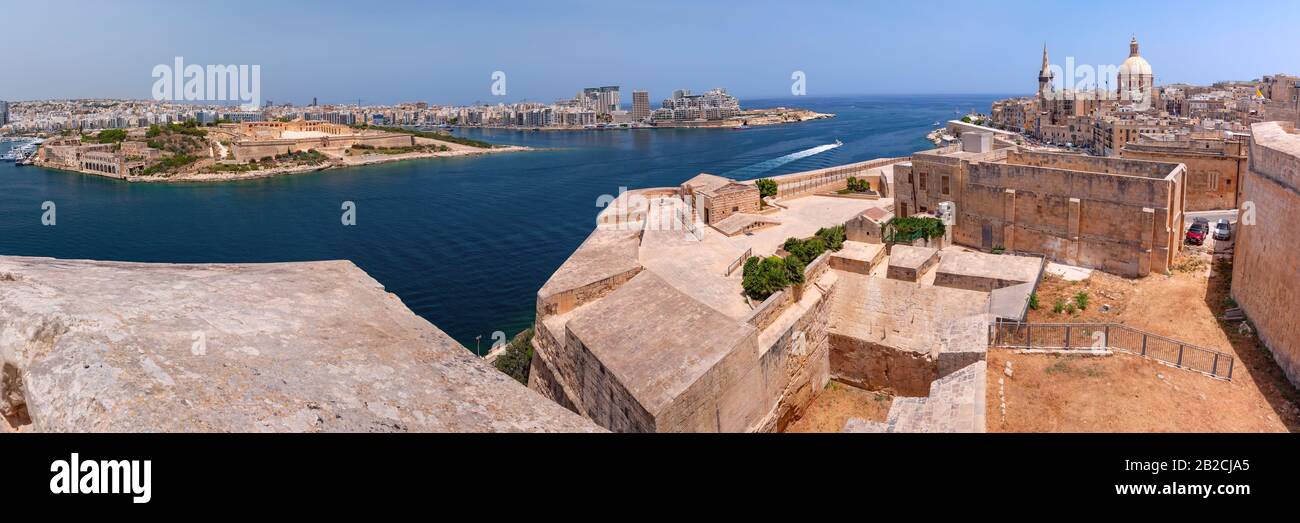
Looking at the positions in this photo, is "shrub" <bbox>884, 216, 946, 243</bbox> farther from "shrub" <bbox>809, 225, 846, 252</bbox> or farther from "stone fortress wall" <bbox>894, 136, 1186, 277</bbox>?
"shrub" <bbox>809, 225, 846, 252</bbox>

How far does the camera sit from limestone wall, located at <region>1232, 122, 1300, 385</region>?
1068 centimetres

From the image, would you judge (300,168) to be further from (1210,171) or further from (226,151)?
(1210,171)

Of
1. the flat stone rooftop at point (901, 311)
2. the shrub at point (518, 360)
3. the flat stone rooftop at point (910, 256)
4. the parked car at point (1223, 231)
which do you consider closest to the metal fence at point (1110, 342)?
the flat stone rooftop at point (901, 311)

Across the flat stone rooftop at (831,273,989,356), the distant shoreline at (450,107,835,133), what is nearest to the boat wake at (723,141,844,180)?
the flat stone rooftop at (831,273,989,356)

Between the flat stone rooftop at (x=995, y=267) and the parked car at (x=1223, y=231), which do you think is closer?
the flat stone rooftop at (x=995, y=267)

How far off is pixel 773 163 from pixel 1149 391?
55.9 metres

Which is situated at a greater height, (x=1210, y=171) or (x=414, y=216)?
(x=1210, y=171)

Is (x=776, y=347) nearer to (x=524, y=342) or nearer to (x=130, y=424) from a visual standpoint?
(x=524, y=342)

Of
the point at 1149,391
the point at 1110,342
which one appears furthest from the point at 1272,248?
the point at 1149,391

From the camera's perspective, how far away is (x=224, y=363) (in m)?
3.54

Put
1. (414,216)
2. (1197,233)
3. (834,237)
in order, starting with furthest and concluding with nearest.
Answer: (414,216) → (834,237) → (1197,233)

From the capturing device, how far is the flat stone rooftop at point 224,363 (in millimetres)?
3070

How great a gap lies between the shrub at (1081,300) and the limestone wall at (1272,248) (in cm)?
236

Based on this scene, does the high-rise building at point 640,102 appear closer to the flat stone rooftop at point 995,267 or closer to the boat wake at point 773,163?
the boat wake at point 773,163
